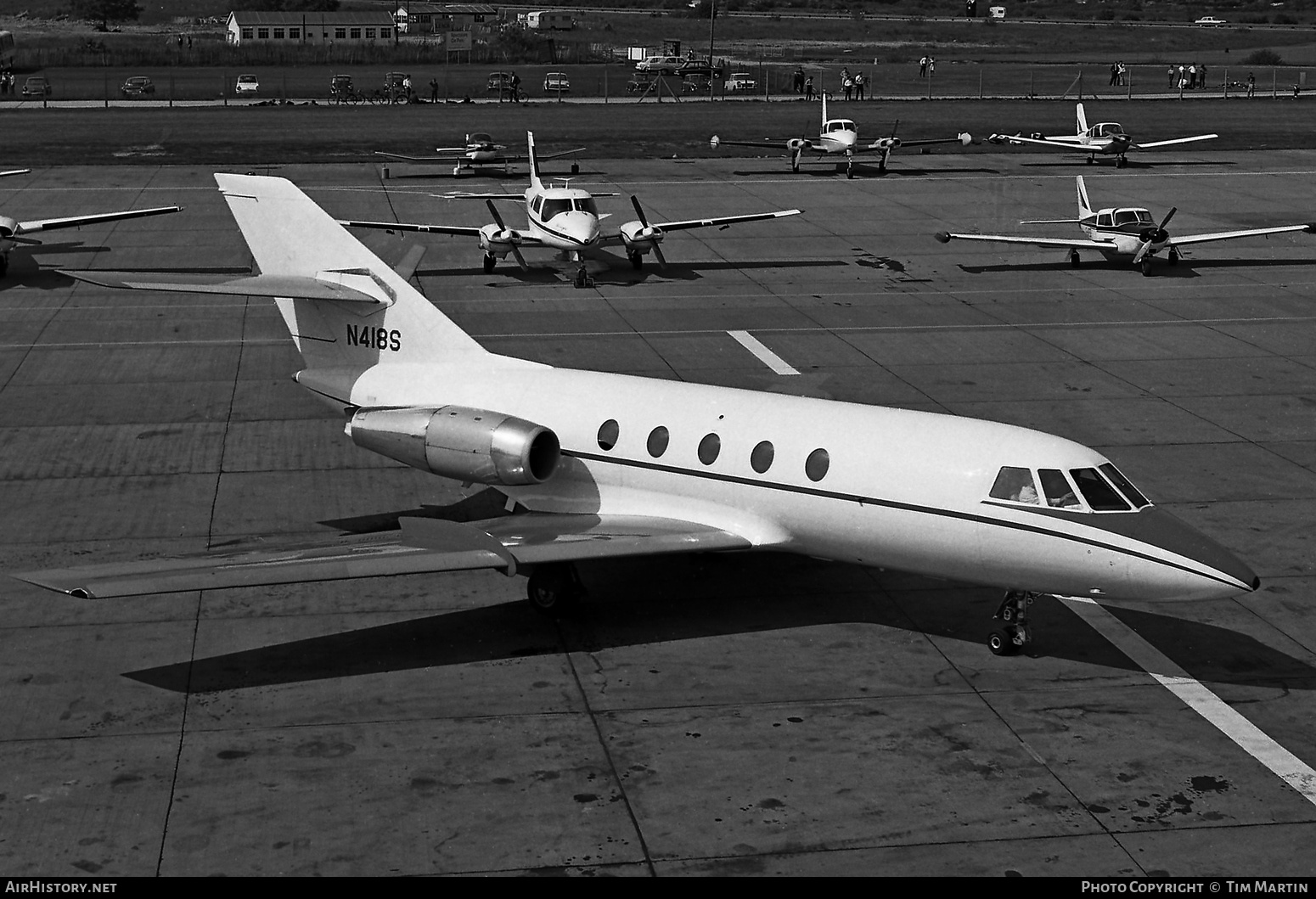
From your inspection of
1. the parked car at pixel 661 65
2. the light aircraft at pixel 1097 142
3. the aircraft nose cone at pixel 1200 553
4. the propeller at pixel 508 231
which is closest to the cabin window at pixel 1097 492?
the aircraft nose cone at pixel 1200 553

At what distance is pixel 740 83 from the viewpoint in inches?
3858

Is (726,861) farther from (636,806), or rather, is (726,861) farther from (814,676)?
(814,676)

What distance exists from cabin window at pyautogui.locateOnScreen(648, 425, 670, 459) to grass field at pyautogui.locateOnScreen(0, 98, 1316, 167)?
142 ft

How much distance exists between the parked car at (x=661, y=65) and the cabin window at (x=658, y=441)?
292ft

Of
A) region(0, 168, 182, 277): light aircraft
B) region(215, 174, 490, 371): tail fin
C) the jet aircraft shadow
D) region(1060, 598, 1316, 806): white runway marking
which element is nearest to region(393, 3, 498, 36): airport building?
region(0, 168, 182, 277): light aircraft

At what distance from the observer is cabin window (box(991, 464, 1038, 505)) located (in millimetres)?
15578

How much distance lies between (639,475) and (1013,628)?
487cm

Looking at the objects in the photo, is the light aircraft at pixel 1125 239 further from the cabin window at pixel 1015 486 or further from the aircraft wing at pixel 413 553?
the cabin window at pixel 1015 486

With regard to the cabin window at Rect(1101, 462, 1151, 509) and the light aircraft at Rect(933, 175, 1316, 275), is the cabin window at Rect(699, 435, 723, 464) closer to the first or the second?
the cabin window at Rect(1101, 462, 1151, 509)

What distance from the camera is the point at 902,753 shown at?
13969 millimetres

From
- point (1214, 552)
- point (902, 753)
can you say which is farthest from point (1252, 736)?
point (902, 753)

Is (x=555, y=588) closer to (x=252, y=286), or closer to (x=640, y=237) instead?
(x=252, y=286)

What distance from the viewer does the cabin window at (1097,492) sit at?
1544 centimetres
